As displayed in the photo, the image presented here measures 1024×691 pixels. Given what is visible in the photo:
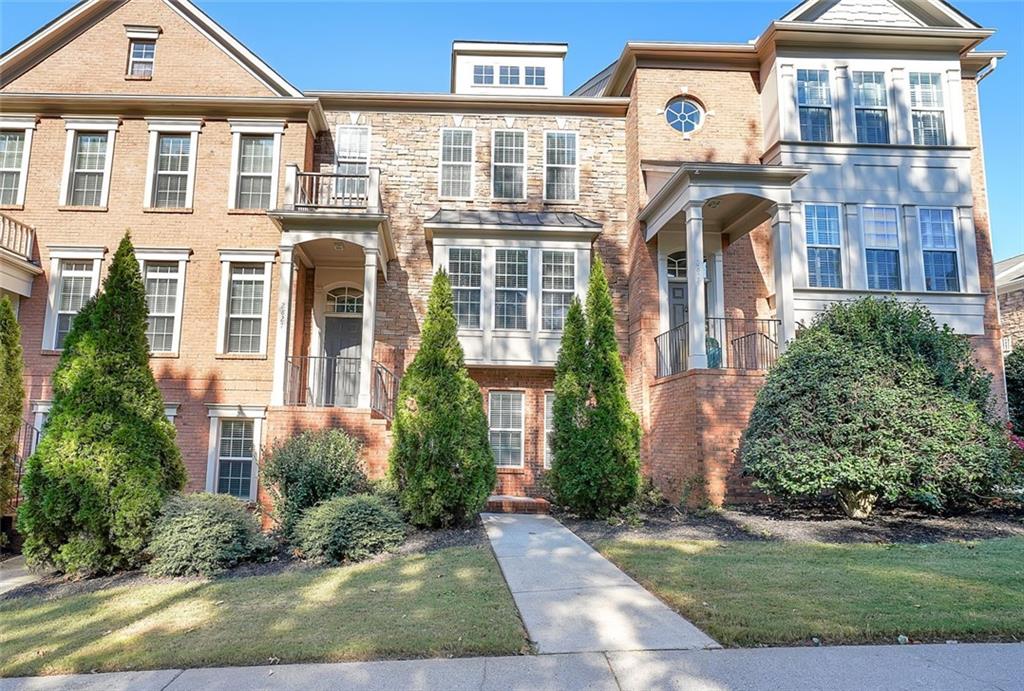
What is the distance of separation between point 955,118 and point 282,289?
15.0m

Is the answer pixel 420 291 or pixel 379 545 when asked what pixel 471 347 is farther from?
pixel 379 545

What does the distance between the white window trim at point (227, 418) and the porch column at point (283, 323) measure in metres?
0.65

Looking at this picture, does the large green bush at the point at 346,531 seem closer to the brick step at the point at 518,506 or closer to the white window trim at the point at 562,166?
the brick step at the point at 518,506

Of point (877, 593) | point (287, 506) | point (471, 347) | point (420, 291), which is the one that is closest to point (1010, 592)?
point (877, 593)

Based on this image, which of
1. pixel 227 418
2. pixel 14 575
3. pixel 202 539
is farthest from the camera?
pixel 227 418

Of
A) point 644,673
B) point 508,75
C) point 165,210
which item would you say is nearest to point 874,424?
point 644,673

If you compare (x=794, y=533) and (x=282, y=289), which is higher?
(x=282, y=289)

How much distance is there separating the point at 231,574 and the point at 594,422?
223 inches

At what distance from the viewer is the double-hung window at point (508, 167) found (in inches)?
575

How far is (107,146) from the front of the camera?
44.2ft

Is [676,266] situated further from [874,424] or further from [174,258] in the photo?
[174,258]

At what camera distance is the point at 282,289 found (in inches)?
475

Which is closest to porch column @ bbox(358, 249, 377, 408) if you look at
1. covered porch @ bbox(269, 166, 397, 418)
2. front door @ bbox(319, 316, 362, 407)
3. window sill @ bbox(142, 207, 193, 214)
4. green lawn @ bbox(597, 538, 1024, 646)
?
covered porch @ bbox(269, 166, 397, 418)

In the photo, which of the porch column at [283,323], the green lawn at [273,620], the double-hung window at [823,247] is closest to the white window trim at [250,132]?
the porch column at [283,323]
